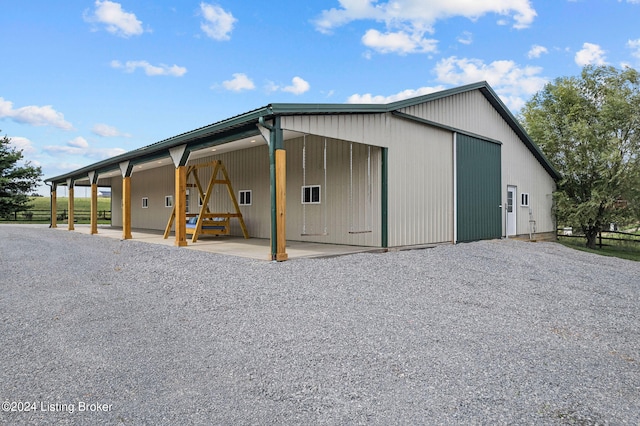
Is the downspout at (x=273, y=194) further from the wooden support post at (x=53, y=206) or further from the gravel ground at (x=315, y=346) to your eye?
the wooden support post at (x=53, y=206)

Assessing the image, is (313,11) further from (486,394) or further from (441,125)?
(486,394)

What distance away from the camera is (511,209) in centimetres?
1434

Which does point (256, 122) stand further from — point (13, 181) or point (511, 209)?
point (13, 181)

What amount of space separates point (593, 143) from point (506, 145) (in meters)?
4.66

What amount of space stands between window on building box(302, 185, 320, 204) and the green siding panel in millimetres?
4177

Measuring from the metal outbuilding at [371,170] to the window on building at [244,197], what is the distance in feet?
0.11

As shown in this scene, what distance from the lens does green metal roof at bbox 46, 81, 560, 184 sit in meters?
7.51

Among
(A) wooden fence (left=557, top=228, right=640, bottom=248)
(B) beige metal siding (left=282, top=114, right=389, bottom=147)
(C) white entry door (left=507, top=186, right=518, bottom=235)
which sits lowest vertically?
(A) wooden fence (left=557, top=228, right=640, bottom=248)

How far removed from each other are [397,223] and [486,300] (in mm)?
4373

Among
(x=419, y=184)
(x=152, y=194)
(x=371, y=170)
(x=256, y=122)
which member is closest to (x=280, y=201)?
(x=256, y=122)

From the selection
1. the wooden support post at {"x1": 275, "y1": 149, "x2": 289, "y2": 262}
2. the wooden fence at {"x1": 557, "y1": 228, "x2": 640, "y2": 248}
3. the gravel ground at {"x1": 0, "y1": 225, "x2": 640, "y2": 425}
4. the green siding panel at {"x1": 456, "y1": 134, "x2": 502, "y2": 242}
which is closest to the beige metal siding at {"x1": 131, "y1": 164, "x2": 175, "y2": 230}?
the gravel ground at {"x1": 0, "y1": 225, "x2": 640, "y2": 425}

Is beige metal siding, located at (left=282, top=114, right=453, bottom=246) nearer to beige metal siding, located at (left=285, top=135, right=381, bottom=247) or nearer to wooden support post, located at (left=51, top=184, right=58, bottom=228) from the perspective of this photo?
beige metal siding, located at (left=285, top=135, right=381, bottom=247)

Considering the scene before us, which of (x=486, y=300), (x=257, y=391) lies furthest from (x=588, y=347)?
(x=257, y=391)

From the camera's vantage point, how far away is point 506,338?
3.94 m
